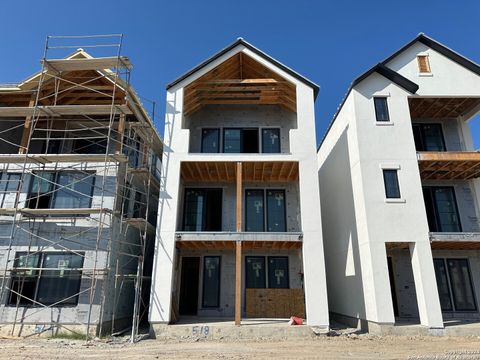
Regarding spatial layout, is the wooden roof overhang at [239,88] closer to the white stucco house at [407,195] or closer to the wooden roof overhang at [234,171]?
the wooden roof overhang at [234,171]

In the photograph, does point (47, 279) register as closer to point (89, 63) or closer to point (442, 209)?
point (89, 63)

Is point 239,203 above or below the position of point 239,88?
below

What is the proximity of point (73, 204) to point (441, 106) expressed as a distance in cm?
1575

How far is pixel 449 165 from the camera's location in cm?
1353

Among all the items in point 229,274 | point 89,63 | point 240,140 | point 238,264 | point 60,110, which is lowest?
point 229,274

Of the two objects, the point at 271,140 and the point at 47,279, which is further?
the point at 271,140

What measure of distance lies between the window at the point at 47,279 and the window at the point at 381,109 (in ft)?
41.6

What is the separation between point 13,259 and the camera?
465 inches

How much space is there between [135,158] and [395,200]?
10.8 meters

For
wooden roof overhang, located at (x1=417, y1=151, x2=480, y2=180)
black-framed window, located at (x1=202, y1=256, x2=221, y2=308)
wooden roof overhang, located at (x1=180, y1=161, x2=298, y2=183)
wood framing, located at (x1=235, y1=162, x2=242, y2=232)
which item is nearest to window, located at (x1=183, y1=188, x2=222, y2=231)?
wooden roof overhang, located at (x1=180, y1=161, x2=298, y2=183)

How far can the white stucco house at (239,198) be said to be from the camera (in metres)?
12.3

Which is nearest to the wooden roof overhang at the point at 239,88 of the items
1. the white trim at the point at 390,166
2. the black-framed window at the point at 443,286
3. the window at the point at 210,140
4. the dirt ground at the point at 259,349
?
the window at the point at 210,140

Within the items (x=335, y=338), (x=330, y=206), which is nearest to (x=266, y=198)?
(x=330, y=206)

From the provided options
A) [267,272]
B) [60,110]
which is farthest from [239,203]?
[60,110]
